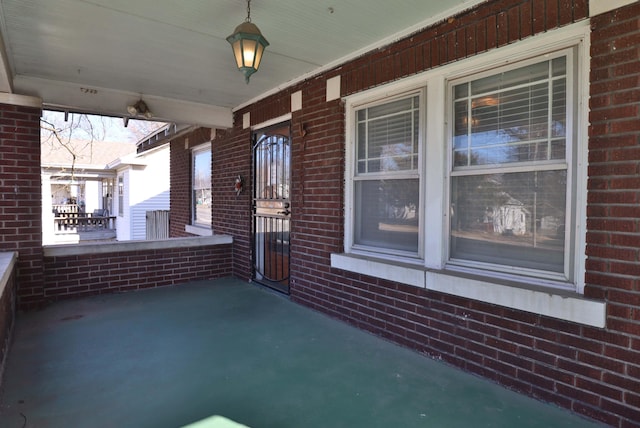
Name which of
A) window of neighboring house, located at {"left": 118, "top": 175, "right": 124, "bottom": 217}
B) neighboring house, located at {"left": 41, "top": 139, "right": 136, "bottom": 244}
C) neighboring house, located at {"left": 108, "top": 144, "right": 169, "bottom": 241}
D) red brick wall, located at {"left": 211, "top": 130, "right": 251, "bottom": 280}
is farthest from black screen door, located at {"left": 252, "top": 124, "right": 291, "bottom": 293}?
window of neighboring house, located at {"left": 118, "top": 175, "right": 124, "bottom": 217}

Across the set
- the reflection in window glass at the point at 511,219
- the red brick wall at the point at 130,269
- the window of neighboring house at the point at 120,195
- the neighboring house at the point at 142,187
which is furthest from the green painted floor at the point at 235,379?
the window of neighboring house at the point at 120,195

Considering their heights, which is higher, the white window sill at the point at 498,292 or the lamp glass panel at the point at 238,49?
the lamp glass panel at the point at 238,49

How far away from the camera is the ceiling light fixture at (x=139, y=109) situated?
5.02 meters

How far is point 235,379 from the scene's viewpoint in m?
2.71

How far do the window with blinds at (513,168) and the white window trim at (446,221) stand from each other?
83 mm

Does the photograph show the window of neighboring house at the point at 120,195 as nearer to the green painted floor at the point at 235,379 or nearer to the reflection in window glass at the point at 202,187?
the reflection in window glass at the point at 202,187

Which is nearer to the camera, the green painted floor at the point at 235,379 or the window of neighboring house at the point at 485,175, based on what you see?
the green painted floor at the point at 235,379

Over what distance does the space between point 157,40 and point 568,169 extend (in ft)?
11.5

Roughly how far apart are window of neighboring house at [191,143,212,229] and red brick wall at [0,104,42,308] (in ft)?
9.94

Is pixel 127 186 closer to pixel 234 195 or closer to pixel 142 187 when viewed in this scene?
pixel 142 187

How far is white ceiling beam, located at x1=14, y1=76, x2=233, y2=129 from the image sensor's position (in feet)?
14.5

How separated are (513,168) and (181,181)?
718 cm

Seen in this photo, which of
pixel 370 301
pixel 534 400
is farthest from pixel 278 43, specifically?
pixel 534 400

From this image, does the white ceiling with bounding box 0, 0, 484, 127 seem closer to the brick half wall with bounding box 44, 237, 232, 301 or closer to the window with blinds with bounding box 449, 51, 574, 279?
the window with blinds with bounding box 449, 51, 574, 279
